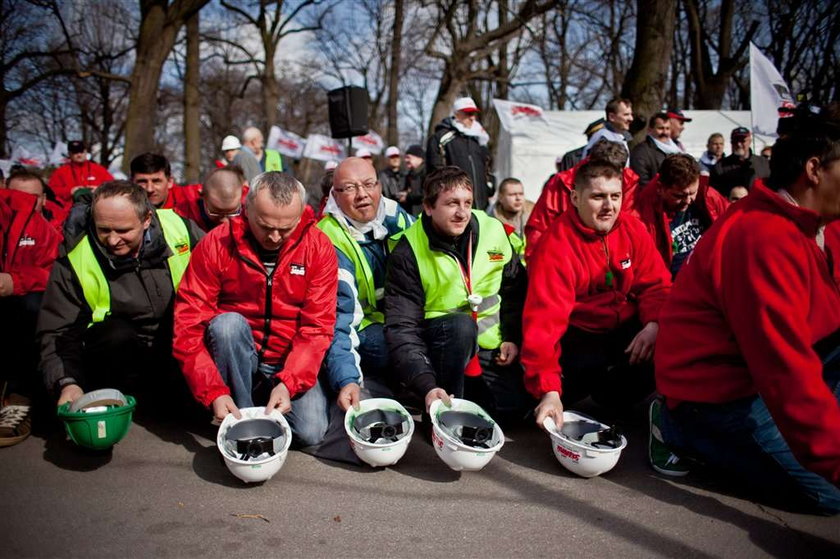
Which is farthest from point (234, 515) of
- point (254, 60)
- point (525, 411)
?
point (254, 60)

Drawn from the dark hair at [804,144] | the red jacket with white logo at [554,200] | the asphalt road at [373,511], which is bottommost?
the asphalt road at [373,511]

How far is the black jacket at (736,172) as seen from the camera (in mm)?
7590

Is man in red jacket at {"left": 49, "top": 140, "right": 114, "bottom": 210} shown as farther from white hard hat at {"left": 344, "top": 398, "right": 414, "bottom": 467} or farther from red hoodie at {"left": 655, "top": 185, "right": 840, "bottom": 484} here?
red hoodie at {"left": 655, "top": 185, "right": 840, "bottom": 484}

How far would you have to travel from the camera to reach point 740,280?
2295 mm

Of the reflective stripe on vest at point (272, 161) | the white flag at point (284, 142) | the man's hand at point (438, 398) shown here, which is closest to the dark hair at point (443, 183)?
the man's hand at point (438, 398)

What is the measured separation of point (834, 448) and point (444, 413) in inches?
59.7

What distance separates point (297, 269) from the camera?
3.18 metres

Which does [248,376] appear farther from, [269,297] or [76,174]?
[76,174]

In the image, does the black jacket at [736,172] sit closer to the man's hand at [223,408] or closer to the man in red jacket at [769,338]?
the man in red jacket at [769,338]

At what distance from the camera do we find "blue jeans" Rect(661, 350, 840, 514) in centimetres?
250

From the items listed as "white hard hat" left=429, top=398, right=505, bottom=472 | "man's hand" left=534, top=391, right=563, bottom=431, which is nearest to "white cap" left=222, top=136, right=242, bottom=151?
"white hard hat" left=429, top=398, right=505, bottom=472

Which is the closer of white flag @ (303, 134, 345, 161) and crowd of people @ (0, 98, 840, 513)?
crowd of people @ (0, 98, 840, 513)

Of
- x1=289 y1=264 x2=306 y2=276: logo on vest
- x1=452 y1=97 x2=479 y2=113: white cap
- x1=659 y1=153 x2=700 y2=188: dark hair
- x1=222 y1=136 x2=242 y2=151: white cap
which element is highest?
x1=452 y1=97 x2=479 y2=113: white cap

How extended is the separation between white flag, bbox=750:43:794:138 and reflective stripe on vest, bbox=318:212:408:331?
7.59 meters
